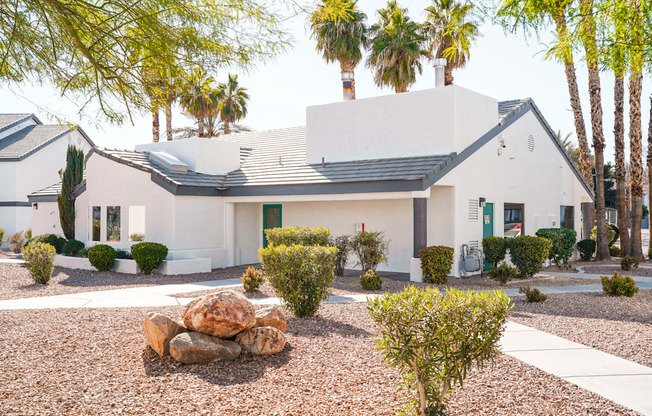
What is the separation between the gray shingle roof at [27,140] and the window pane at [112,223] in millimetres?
11416

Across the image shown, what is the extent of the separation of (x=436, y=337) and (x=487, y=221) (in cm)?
1263

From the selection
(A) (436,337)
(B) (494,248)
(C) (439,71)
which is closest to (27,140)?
(C) (439,71)

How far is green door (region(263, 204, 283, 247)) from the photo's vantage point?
18703mm

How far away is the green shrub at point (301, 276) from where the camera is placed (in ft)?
27.9

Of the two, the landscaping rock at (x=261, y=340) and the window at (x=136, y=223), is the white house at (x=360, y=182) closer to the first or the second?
the window at (x=136, y=223)

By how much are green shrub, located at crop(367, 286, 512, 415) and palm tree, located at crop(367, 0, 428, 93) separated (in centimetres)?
2184

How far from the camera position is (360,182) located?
14.6 meters

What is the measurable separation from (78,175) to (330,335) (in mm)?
16507

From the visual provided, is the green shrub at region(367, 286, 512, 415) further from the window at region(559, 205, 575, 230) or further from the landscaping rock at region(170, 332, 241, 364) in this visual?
the window at region(559, 205, 575, 230)

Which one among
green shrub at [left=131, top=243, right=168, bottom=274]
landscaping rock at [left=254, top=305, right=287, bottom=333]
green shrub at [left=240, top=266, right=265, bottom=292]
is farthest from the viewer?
green shrub at [left=131, top=243, right=168, bottom=274]

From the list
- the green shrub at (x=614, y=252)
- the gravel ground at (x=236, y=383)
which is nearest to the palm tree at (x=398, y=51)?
the green shrub at (x=614, y=252)

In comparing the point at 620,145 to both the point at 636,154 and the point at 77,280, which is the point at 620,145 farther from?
the point at 77,280

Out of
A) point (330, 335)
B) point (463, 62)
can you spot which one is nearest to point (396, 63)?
point (463, 62)

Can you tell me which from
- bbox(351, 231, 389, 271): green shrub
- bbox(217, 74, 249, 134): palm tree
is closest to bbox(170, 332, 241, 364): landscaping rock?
bbox(351, 231, 389, 271): green shrub
